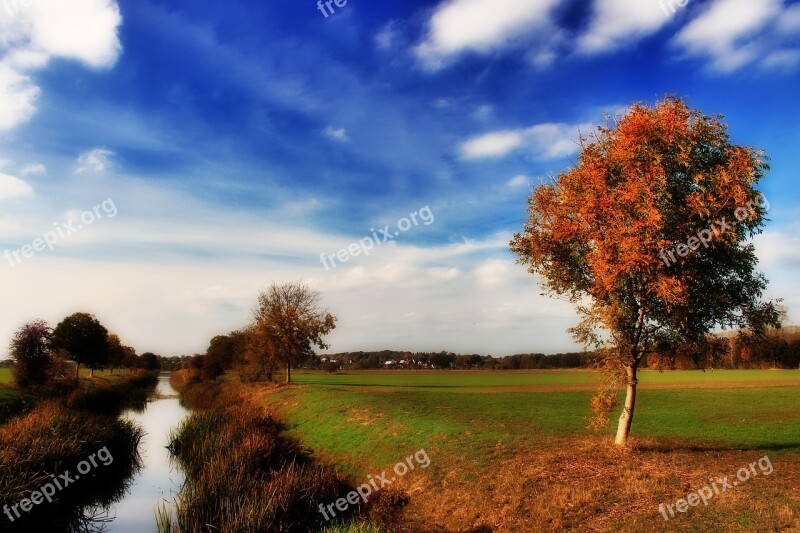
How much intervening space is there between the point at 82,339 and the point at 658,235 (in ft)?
294

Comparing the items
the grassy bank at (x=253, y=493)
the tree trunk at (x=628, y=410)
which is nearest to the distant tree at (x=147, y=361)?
the grassy bank at (x=253, y=493)

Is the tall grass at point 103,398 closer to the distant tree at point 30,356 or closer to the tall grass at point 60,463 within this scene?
the distant tree at point 30,356

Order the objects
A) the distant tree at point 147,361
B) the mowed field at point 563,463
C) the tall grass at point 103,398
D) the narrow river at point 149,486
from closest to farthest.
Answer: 1. the mowed field at point 563,463
2. the narrow river at point 149,486
3. the tall grass at point 103,398
4. the distant tree at point 147,361

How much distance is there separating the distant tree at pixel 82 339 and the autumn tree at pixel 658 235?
267 feet

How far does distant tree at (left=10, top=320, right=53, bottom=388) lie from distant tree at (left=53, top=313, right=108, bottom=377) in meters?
22.9

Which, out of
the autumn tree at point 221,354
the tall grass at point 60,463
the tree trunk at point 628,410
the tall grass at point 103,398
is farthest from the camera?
the autumn tree at point 221,354

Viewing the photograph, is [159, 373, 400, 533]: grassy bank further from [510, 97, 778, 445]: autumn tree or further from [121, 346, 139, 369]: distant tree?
[121, 346, 139, 369]: distant tree

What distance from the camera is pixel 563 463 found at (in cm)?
1867

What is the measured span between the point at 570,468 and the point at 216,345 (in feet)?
296

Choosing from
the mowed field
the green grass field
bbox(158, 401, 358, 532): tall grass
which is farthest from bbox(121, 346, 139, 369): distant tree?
bbox(158, 401, 358, 532): tall grass

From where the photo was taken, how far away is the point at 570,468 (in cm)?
1800

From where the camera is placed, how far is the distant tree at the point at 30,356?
51812 millimetres

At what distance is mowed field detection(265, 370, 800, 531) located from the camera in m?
14.2

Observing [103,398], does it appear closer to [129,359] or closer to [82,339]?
[82,339]
